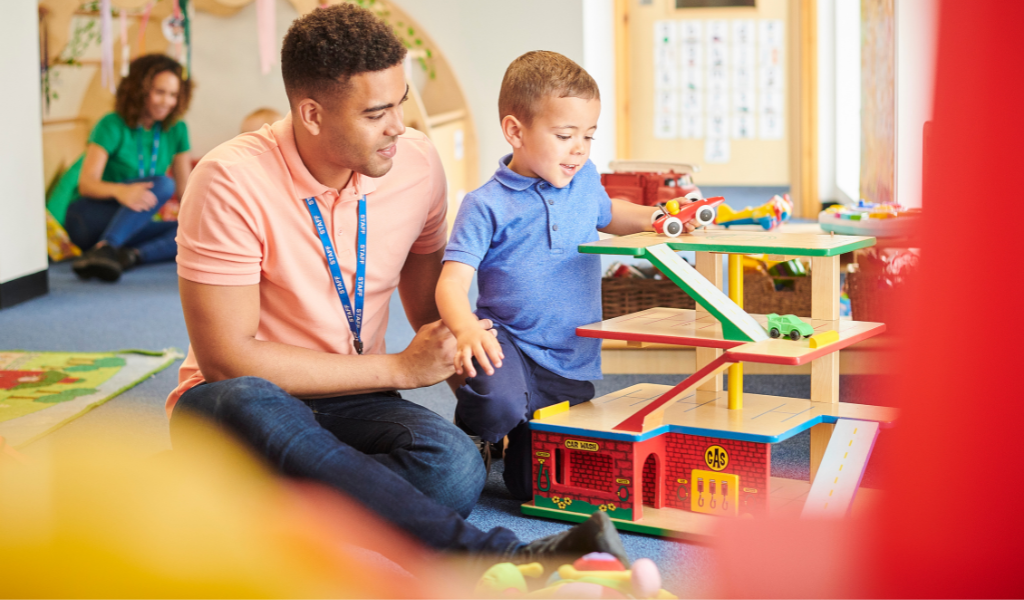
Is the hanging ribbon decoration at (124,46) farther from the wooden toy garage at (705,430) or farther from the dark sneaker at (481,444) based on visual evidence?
the wooden toy garage at (705,430)

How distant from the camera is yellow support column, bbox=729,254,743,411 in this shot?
4.62 feet

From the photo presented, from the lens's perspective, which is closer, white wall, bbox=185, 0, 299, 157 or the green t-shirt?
the green t-shirt

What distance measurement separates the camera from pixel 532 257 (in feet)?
4.76

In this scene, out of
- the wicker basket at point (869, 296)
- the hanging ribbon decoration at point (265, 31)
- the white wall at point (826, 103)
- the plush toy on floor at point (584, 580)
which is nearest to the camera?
the plush toy on floor at point (584, 580)

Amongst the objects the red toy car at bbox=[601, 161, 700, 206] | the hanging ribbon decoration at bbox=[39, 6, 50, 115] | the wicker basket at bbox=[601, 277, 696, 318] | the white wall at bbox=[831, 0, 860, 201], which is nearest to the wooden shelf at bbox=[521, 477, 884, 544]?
the wicker basket at bbox=[601, 277, 696, 318]

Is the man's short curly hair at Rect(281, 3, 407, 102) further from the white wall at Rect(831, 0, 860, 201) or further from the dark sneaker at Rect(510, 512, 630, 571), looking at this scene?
the white wall at Rect(831, 0, 860, 201)

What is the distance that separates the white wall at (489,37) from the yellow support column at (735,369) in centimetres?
261

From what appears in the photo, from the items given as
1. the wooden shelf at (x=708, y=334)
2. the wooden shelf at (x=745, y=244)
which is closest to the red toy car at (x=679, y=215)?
the wooden shelf at (x=745, y=244)

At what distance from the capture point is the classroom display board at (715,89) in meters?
5.48

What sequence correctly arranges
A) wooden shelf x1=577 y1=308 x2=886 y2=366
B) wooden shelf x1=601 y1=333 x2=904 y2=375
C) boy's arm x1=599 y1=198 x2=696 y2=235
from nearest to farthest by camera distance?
wooden shelf x1=577 y1=308 x2=886 y2=366
boy's arm x1=599 y1=198 x2=696 y2=235
wooden shelf x1=601 y1=333 x2=904 y2=375

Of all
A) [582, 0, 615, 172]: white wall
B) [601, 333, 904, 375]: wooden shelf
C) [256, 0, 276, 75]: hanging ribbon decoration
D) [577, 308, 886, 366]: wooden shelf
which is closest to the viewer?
[577, 308, 886, 366]: wooden shelf

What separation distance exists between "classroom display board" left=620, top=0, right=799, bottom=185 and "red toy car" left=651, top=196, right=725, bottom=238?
13.6 feet

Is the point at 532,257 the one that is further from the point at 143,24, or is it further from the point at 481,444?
the point at 143,24

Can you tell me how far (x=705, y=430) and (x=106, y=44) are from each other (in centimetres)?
380
